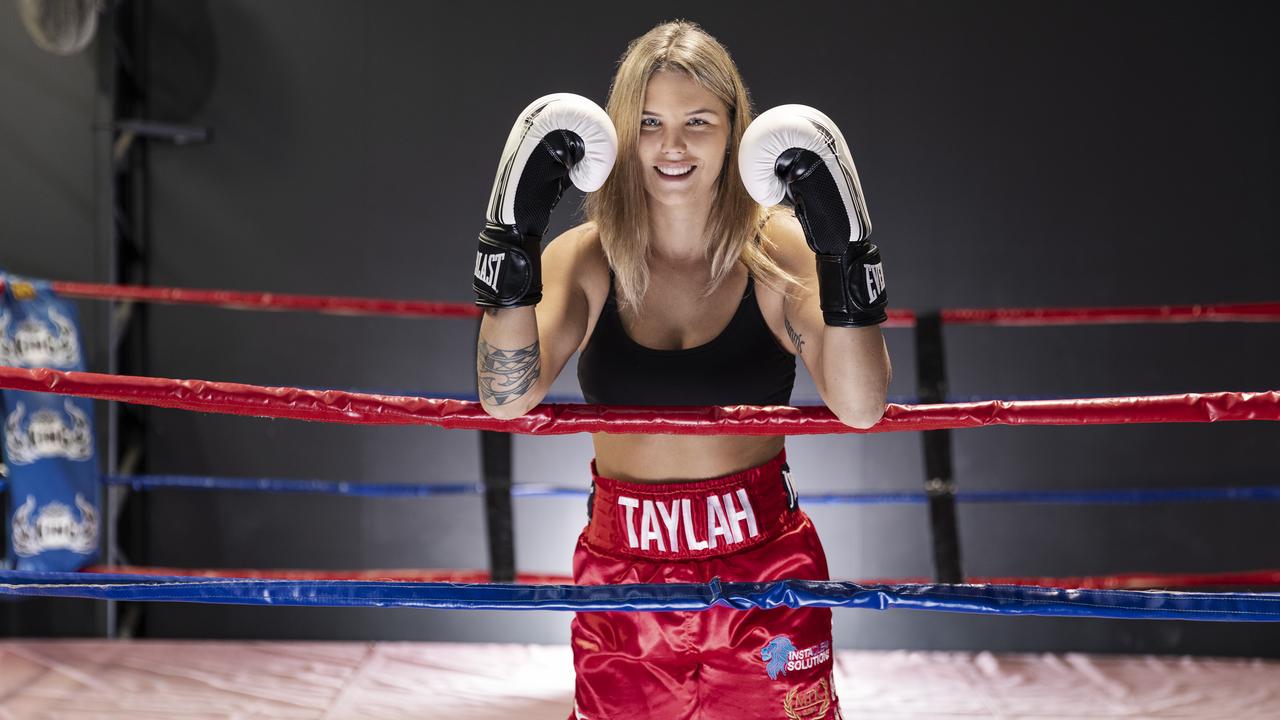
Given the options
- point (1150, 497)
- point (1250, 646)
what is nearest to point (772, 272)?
point (1150, 497)

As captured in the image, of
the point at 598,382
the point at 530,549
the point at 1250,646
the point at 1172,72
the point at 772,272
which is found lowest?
the point at 1250,646

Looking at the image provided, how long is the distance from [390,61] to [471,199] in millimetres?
471

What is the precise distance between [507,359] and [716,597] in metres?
0.37

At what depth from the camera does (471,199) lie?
120 inches

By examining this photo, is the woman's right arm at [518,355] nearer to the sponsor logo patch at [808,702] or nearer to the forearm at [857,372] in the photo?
the forearm at [857,372]

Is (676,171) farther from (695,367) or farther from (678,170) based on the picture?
(695,367)

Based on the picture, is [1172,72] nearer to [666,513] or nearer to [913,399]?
[913,399]

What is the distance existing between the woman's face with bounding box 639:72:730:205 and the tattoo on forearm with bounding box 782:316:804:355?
0.22 m

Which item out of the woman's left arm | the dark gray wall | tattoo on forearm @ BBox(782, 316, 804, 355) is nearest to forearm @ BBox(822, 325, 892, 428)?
the woman's left arm

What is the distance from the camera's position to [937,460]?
2361 millimetres

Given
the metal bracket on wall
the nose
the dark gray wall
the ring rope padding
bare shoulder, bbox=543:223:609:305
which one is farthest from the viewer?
the dark gray wall

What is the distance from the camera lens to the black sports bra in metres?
1.39

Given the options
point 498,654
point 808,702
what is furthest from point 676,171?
point 498,654

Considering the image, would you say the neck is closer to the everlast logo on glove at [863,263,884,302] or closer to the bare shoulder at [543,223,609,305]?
the bare shoulder at [543,223,609,305]
